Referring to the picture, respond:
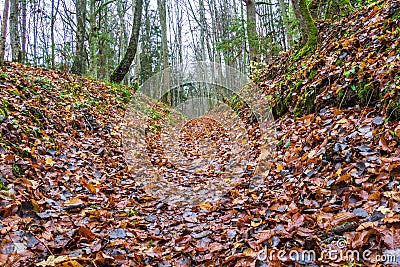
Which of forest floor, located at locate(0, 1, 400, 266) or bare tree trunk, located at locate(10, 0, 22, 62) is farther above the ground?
bare tree trunk, located at locate(10, 0, 22, 62)

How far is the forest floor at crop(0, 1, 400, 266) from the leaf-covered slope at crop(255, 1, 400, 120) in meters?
0.03

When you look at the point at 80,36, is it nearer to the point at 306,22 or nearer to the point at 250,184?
the point at 306,22

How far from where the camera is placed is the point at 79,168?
4906 mm

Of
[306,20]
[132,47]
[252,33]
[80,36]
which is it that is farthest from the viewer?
[132,47]

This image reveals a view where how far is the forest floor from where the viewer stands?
2.55 metres

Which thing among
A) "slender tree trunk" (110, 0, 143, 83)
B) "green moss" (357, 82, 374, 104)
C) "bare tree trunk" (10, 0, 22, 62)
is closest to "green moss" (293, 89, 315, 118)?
"green moss" (357, 82, 374, 104)

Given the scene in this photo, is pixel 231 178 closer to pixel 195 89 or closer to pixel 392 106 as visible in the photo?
pixel 392 106

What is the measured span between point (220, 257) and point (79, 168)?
122 inches

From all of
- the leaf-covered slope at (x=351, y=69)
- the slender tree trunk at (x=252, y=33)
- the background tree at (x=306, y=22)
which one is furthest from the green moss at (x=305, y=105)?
the slender tree trunk at (x=252, y=33)

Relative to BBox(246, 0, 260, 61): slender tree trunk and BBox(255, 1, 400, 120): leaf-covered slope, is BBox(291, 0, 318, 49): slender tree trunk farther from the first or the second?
BBox(246, 0, 260, 61): slender tree trunk

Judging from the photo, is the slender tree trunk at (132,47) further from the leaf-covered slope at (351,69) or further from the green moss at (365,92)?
the green moss at (365,92)

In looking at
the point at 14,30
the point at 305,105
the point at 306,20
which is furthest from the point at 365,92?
the point at 14,30

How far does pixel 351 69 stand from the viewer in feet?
15.2

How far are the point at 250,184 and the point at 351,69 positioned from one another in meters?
2.40
